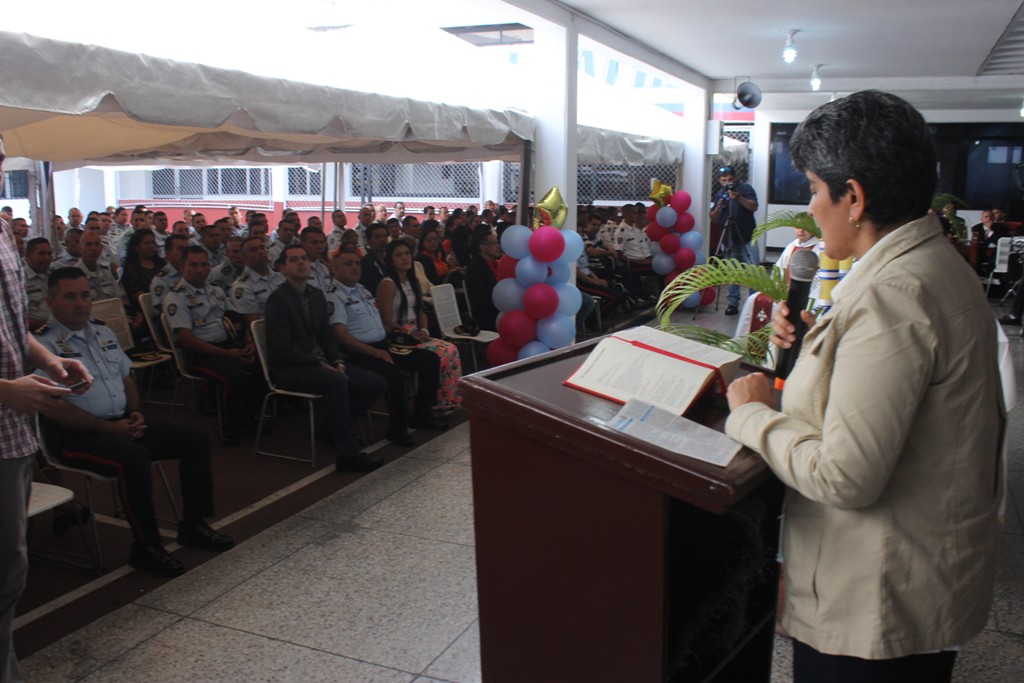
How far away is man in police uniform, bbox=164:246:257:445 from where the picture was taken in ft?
18.3

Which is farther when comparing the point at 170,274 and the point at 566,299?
the point at 566,299

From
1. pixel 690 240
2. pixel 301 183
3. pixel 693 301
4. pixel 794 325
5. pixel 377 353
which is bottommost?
pixel 693 301

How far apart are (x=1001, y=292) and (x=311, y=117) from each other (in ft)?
38.8

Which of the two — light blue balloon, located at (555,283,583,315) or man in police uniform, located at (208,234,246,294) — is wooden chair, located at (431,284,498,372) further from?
man in police uniform, located at (208,234,246,294)

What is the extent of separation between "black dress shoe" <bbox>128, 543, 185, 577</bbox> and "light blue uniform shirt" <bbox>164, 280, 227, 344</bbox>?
227 centimetres

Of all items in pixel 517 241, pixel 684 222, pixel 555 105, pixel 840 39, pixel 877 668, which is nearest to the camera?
pixel 877 668

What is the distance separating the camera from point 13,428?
2219 mm

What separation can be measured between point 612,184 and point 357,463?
45.9ft

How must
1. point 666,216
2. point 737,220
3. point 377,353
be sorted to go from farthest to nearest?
point 666,216, point 737,220, point 377,353

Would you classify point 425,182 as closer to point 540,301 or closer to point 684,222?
point 684,222

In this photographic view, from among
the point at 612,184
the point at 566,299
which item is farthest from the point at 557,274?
the point at 612,184

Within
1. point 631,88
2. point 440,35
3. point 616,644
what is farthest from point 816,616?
point 631,88

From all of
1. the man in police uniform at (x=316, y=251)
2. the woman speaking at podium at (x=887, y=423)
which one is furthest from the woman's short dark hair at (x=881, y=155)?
the man in police uniform at (x=316, y=251)

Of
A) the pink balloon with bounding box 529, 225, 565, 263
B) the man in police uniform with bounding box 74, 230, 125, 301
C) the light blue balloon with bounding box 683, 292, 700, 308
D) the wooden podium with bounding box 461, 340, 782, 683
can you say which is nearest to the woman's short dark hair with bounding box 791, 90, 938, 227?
the wooden podium with bounding box 461, 340, 782, 683
